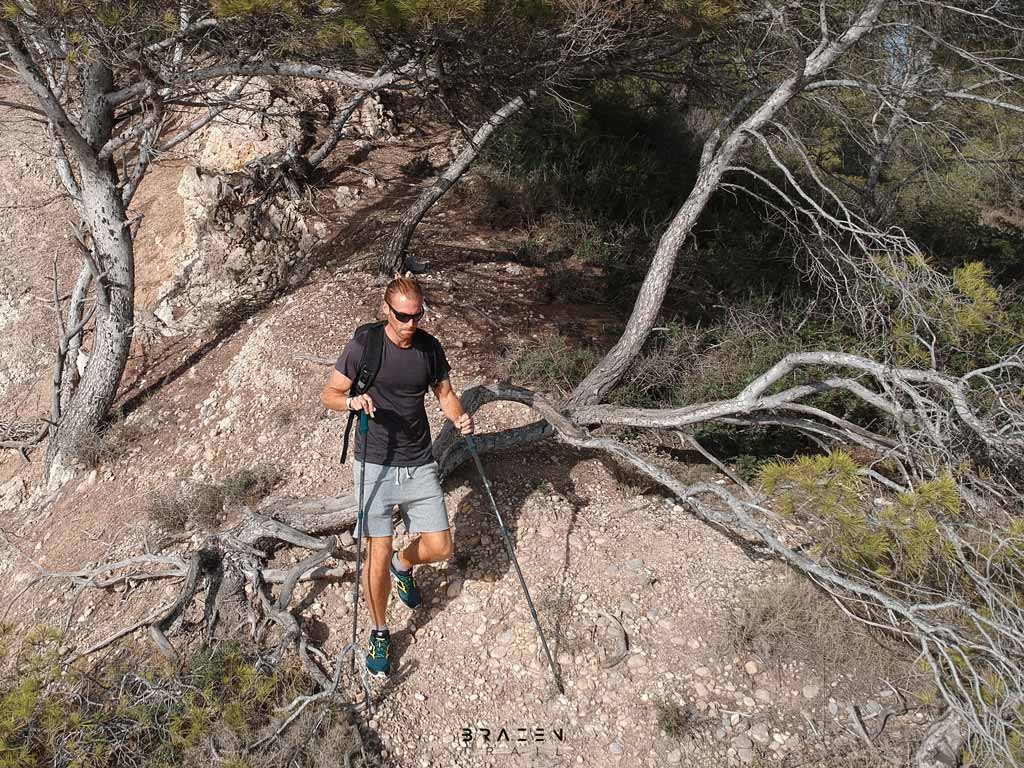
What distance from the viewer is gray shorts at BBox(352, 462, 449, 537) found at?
377 centimetres

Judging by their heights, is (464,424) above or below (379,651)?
above

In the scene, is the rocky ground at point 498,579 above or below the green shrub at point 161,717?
below

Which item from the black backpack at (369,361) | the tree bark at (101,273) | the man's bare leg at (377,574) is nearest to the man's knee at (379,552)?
the man's bare leg at (377,574)

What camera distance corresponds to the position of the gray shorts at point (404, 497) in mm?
3768

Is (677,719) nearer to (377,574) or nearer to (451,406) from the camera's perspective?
(377,574)

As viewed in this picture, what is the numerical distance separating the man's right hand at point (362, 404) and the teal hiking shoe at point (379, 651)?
4.39 ft

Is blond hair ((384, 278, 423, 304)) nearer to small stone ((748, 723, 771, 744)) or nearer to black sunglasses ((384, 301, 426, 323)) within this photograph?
black sunglasses ((384, 301, 426, 323))

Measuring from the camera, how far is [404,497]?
3.85m

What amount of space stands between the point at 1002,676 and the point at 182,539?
5037mm

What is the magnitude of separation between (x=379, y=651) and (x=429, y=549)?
0.62 meters

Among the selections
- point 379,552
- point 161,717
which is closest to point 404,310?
point 379,552

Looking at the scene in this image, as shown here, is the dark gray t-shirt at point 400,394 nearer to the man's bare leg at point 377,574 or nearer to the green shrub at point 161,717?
the man's bare leg at point 377,574

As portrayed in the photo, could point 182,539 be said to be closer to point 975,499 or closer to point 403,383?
point 403,383

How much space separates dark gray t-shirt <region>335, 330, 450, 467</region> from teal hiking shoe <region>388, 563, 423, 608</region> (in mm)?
898
